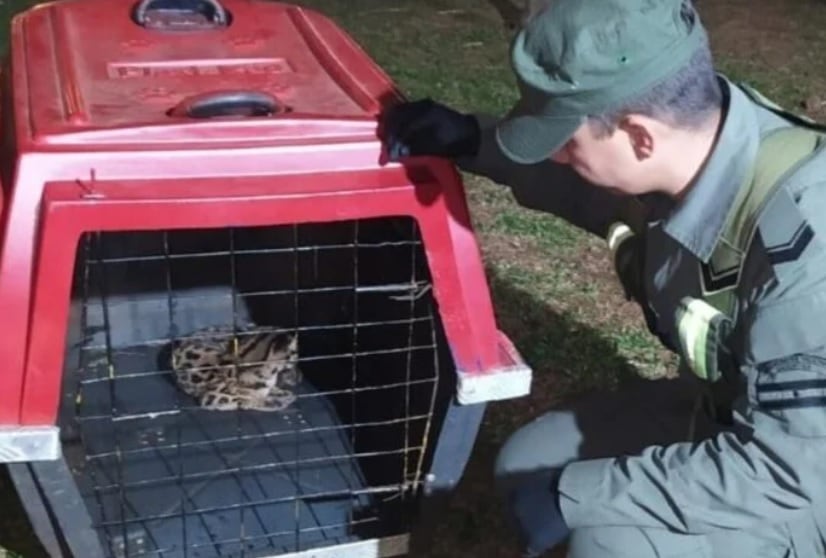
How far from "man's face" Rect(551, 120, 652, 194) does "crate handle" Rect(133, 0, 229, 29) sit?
58 centimetres

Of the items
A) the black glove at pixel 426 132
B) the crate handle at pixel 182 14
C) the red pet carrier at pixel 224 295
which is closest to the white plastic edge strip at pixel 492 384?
the red pet carrier at pixel 224 295

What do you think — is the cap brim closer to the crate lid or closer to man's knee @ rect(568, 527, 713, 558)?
the crate lid

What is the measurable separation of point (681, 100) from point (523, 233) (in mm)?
1196

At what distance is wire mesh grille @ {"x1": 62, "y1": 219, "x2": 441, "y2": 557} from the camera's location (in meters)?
1.53

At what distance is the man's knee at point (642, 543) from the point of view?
50.5 inches

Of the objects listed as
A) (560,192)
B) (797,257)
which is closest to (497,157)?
(560,192)

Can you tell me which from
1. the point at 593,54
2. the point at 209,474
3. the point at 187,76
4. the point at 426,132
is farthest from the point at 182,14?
the point at 593,54

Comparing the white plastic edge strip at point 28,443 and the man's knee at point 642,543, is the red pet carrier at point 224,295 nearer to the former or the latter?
the white plastic edge strip at point 28,443

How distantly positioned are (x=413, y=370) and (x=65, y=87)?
1.67 ft

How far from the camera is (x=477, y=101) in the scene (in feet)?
10.0

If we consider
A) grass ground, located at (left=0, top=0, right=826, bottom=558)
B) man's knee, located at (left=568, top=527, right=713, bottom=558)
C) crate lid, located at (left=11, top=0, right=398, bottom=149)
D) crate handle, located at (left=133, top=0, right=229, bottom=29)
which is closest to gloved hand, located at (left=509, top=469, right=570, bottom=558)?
man's knee, located at (left=568, top=527, right=713, bottom=558)

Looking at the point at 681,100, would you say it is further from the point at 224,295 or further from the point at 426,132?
the point at 224,295

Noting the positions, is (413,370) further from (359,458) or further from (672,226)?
(672,226)

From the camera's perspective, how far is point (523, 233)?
2373 mm
